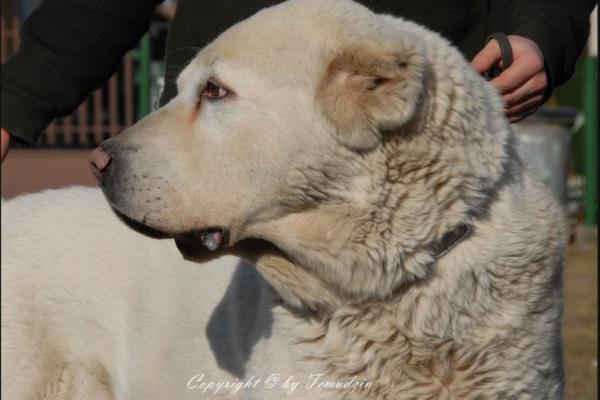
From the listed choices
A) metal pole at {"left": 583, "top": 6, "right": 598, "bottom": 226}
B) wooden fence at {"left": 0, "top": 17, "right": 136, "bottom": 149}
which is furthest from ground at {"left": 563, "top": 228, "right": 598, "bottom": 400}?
wooden fence at {"left": 0, "top": 17, "right": 136, "bottom": 149}

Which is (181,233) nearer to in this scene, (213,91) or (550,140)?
(213,91)

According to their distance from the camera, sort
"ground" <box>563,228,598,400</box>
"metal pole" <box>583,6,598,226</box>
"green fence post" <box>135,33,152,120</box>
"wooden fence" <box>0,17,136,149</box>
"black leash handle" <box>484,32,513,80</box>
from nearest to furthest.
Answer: "black leash handle" <box>484,32,513,80</box> < "ground" <box>563,228,598,400</box> < "wooden fence" <box>0,17,136,149</box> < "green fence post" <box>135,33,152,120</box> < "metal pole" <box>583,6,598,226</box>

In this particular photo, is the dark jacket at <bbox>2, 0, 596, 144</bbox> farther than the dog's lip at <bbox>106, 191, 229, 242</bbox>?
Yes

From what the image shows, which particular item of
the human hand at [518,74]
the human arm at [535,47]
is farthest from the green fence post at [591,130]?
the human hand at [518,74]

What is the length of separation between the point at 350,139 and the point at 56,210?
4.43ft

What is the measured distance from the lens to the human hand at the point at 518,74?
10.4ft

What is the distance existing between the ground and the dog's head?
168cm

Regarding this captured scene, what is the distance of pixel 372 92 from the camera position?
274 cm

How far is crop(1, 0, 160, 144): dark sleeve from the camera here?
3248 mm

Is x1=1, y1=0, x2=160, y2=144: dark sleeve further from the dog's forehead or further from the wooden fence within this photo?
the wooden fence

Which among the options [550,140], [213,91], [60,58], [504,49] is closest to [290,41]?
[213,91]

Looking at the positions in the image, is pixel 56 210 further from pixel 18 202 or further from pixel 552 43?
pixel 552 43

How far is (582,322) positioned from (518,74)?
5.21 metres

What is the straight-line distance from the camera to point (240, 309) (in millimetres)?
3229
